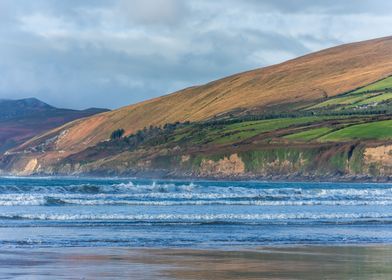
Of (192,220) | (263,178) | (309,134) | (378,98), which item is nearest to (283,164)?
(263,178)

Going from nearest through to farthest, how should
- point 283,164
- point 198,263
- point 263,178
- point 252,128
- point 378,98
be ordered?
point 198,263 < point 263,178 < point 283,164 < point 252,128 < point 378,98

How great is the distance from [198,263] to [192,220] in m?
18.2

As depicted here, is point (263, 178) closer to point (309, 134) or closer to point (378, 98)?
point (309, 134)

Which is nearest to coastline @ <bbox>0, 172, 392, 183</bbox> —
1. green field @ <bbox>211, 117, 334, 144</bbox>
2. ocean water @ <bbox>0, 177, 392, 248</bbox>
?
green field @ <bbox>211, 117, 334, 144</bbox>

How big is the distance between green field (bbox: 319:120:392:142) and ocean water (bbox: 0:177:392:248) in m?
78.7

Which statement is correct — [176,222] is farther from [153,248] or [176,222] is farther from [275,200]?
[275,200]

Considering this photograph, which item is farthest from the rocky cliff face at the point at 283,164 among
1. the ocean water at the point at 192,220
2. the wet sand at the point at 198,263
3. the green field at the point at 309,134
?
the wet sand at the point at 198,263

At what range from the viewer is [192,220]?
158 ft

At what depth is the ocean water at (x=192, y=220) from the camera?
37.6 meters

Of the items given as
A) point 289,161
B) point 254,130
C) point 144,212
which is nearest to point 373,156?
point 289,161

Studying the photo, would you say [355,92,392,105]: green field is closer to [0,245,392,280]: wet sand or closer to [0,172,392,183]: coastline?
[0,172,392,183]: coastline

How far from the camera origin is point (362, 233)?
42.2 meters

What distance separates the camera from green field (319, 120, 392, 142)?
499 feet

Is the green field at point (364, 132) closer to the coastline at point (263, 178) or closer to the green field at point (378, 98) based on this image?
the coastline at point (263, 178)
